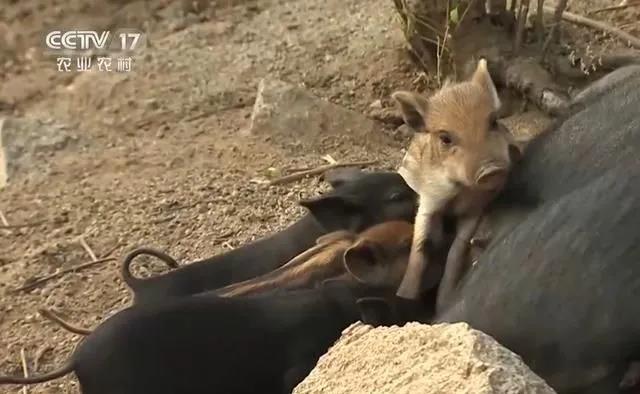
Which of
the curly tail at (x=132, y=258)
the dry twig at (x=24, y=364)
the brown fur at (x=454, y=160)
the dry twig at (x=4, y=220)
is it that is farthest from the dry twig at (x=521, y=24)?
the dry twig at (x=24, y=364)

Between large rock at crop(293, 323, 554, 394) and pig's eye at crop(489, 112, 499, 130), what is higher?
pig's eye at crop(489, 112, 499, 130)

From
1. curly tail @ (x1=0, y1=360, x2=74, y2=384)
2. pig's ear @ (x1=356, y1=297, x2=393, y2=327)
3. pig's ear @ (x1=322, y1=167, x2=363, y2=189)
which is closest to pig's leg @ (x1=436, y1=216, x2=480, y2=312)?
pig's ear @ (x1=356, y1=297, x2=393, y2=327)

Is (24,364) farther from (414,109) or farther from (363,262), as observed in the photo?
(414,109)

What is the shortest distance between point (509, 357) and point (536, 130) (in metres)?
1.90

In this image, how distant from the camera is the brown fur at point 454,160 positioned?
8.99 feet

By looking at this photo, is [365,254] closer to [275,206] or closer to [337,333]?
[337,333]

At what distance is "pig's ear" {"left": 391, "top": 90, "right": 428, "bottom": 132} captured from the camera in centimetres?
295

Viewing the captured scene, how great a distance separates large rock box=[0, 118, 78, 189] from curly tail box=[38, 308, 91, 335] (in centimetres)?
104

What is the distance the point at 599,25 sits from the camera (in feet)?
14.9

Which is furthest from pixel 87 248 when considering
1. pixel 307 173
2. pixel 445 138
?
pixel 445 138

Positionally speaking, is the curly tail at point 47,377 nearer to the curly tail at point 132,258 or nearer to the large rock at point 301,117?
the curly tail at point 132,258

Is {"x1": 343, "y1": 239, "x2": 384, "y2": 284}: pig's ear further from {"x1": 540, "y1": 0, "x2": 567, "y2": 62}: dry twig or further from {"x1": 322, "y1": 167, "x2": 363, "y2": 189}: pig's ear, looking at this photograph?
{"x1": 540, "y1": 0, "x2": 567, "y2": 62}: dry twig

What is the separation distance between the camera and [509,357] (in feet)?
7.14

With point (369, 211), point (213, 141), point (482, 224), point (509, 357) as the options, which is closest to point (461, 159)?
point (482, 224)
